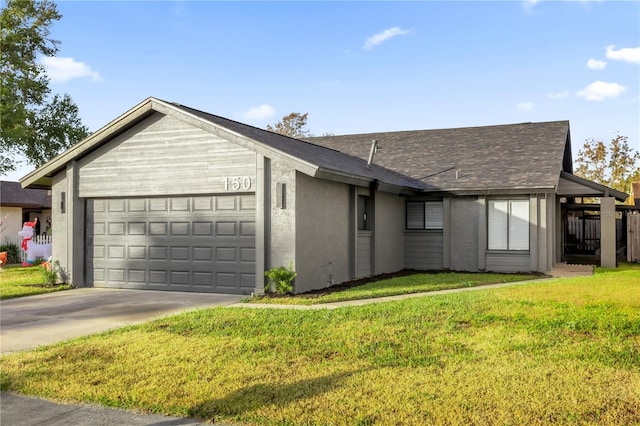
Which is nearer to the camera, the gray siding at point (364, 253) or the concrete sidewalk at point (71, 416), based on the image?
the concrete sidewalk at point (71, 416)

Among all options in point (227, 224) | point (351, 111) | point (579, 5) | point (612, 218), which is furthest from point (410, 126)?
point (227, 224)

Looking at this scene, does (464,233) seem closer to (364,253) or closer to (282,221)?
(364,253)

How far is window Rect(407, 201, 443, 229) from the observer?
2025cm

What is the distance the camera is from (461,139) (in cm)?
2405

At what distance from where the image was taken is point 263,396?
5.92m

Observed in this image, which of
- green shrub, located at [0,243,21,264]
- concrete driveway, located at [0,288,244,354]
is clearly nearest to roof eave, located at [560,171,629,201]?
concrete driveway, located at [0,288,244,354]

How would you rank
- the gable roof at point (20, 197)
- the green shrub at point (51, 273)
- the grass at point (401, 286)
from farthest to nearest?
1. the gable roof at point (20, 197)
2. the green shrub at point (51, 273)
3. the grass at point (401, 286)

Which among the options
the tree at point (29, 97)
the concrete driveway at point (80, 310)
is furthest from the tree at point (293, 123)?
the concrete driveway at point (80, 310)

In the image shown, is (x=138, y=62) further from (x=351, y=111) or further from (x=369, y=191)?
(x=351, y=111)

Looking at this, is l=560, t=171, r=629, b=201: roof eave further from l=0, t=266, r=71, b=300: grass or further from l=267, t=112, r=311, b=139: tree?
l=267, t=112, r=311, b=139: tree

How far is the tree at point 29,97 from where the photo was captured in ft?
100

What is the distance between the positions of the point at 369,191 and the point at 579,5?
7290 millimetres

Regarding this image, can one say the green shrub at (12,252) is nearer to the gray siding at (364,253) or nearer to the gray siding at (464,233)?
the gray siding at (364,253)

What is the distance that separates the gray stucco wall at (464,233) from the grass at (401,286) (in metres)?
0.97
